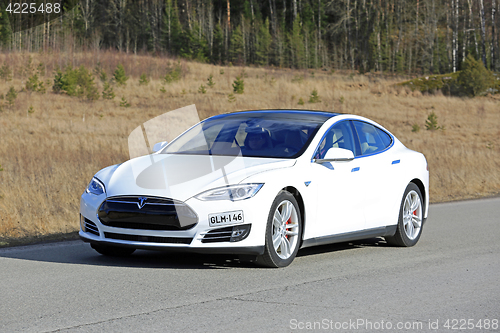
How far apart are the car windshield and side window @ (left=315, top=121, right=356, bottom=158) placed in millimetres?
161

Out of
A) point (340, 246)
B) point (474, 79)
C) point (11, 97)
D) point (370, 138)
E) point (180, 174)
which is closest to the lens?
point (180, 174)

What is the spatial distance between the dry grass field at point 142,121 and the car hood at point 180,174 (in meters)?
2.71

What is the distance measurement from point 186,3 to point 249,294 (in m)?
74.2

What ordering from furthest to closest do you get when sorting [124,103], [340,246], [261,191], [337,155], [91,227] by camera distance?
[124,103]
[340,246]
[337,155]
[91,227]
[261,191]

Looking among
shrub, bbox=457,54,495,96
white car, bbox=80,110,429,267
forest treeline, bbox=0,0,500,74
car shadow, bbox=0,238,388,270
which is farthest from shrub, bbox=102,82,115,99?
white car, bbox=80,110,429,267

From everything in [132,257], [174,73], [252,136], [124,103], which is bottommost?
[132,257]

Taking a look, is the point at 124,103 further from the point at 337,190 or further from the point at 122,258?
the point at 337,190

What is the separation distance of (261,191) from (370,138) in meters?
2.45

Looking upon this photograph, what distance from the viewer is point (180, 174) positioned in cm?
652

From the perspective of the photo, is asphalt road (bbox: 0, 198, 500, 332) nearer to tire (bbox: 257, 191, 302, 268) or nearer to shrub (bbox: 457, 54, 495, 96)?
tire (bbox: 257, 191, 302, 268)

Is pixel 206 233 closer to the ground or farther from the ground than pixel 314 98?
farther from the ground

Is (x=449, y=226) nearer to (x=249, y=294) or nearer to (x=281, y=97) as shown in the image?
(x=249, y=294)

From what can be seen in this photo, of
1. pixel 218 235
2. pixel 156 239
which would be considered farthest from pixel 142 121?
pixel 218 235

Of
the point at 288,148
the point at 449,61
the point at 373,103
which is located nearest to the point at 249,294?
the point at 288,148
